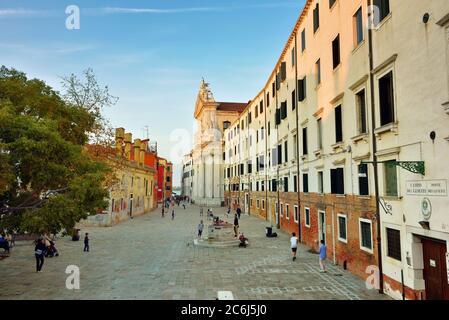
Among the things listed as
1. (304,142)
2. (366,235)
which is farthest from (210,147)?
(366,235)

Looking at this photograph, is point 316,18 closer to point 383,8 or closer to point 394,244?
point 383,8

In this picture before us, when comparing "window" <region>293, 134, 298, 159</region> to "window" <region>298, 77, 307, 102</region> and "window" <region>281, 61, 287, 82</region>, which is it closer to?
"window" <region>298, 77, 307, 102</region>

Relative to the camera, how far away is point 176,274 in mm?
14867

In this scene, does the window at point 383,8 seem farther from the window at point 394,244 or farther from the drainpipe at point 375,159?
the window at point 394,244

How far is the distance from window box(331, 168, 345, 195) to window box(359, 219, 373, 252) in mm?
2331

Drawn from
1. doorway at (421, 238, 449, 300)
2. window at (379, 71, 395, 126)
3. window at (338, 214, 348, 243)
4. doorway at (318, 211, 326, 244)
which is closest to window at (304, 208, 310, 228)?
doorway at (318, 211, 326, 244)

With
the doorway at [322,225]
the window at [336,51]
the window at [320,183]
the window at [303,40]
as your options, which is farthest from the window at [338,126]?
the window at [303,40]

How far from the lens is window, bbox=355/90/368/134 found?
13789 mm

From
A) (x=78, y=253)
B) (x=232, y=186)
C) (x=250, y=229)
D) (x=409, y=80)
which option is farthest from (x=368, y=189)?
(x=232, y=186)

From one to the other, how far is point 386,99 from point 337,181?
5475 millimetres

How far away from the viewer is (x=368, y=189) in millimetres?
13211

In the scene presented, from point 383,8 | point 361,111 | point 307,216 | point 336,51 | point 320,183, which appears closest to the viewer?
point 383,8

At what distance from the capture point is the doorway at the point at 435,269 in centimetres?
923
